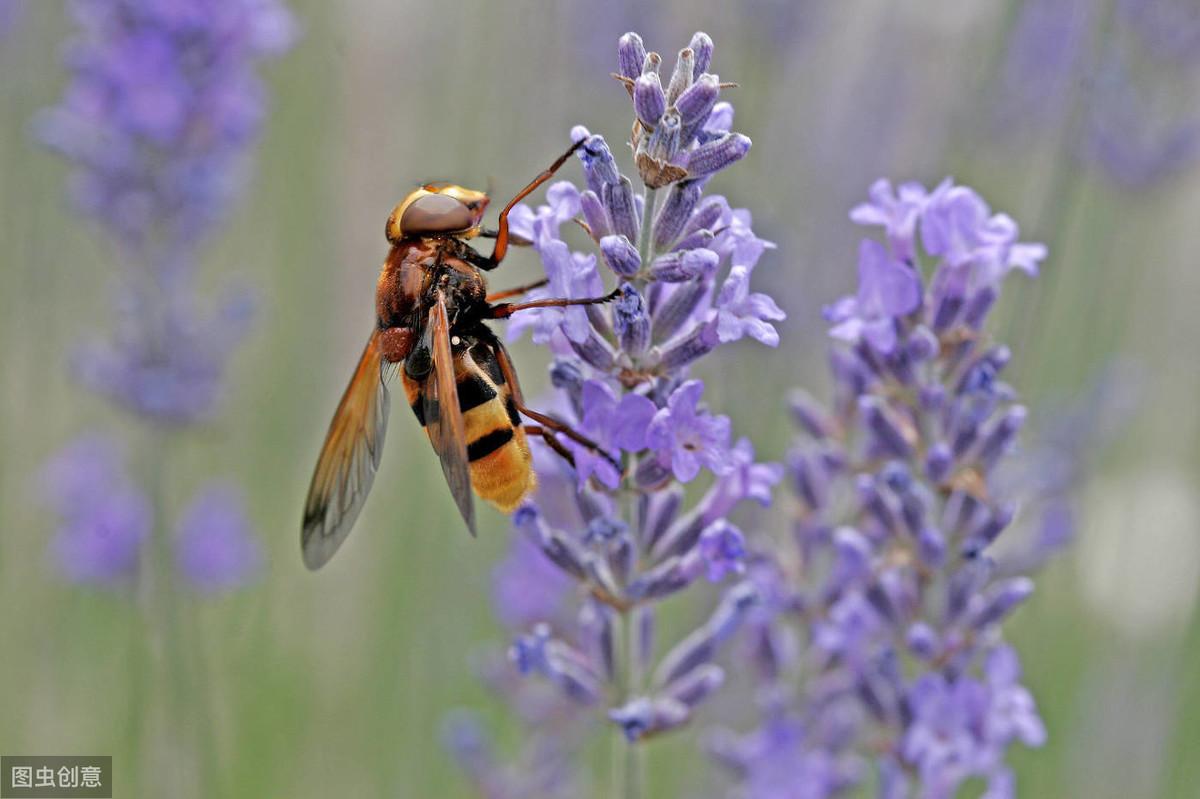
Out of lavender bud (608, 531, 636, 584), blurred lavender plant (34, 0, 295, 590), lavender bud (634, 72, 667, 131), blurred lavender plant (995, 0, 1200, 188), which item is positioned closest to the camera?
lavender bud (634, 72, 667, 131)

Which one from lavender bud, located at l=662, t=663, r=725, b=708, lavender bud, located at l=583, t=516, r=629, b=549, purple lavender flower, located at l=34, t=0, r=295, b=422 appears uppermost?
purple lavender flower, located at l=34, t=0, r=295, b=422

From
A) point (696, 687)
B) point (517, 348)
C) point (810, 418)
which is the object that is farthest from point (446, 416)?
point (517, 348)

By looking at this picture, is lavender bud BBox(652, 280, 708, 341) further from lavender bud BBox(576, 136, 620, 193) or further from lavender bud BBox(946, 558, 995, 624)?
lavender bud BBox(946, 558, 995, 624)

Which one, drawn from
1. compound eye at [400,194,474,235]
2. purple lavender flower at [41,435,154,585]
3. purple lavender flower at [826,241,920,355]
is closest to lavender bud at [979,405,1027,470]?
purple lavender flower at [826,241,920,355]

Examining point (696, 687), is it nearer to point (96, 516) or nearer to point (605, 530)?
point (605, 530)

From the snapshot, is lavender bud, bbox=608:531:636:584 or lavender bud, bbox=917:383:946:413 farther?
lavender bud, bbox=917:383:946:413

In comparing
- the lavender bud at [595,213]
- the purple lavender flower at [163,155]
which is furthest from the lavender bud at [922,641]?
the purple lavender flower at [163,155]

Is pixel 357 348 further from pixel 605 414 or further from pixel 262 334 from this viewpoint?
pixel 605 414

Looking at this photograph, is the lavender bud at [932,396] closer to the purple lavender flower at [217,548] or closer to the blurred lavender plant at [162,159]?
the blurred lavender plant at [162,159]
